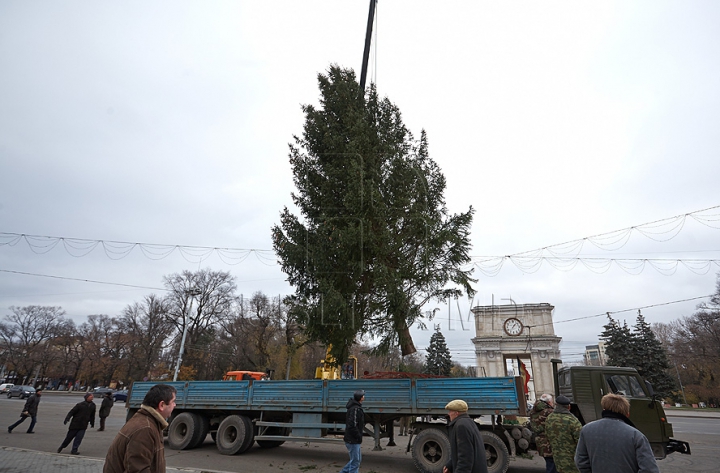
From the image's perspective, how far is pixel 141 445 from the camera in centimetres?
271

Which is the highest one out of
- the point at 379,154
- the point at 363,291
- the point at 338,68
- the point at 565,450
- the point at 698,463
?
the point at 338,68

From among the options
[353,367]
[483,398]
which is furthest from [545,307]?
[483,398]

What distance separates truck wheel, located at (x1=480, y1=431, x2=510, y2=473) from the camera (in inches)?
309

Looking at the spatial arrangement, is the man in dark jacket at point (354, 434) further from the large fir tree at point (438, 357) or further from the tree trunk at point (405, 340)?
the large fir tree at point (438, 357)

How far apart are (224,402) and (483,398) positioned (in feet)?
23.5

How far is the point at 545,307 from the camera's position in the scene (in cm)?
3494

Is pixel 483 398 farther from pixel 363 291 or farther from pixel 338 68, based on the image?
pixel 338 68

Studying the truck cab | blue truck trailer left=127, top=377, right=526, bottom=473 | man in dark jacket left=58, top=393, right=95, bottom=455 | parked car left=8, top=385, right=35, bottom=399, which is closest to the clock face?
the truck cab

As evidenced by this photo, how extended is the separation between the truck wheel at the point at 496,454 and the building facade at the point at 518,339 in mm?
27977

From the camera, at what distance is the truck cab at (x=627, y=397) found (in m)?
8.79

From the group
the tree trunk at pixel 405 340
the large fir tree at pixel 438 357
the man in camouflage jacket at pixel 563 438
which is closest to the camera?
the man in camouflage jacket at pixel 563 438

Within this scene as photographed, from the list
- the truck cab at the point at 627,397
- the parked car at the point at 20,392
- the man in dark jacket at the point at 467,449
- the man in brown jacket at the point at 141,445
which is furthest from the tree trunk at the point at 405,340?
the parked car at the point at 20,392

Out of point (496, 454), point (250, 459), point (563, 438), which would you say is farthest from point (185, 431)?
point (563, 438)

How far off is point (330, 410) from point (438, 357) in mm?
40608
